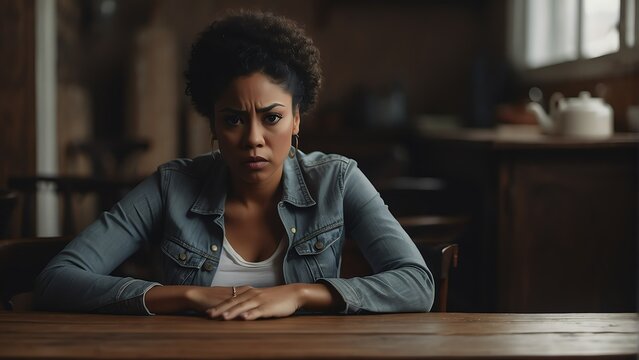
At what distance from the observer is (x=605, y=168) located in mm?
3105

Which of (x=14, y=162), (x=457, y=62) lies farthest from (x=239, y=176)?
(x=457, y=62)

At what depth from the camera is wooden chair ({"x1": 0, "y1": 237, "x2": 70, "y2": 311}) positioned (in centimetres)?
166

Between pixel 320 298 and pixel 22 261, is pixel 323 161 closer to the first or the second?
pixel 320 298

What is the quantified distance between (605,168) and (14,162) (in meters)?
2.54

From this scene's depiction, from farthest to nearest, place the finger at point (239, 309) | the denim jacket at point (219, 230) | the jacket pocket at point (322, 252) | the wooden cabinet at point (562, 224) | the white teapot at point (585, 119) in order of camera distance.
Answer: the white teapot at point (585, 119) < the wooden cabinet at point (562, 224) < the jacket pocket at point (322, 252) < the denim jacket at point (219, 230) < the finger at point (239, 309)

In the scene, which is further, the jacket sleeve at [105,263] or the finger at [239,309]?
the jacket sleeve at [105,263]

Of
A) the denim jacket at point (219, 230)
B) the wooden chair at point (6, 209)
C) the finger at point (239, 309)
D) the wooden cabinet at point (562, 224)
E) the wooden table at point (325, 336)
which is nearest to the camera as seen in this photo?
the wooden table at point (325, 336)

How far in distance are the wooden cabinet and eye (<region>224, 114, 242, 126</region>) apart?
168 centimetres

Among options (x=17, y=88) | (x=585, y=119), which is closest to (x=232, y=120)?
(x=585, y=119)

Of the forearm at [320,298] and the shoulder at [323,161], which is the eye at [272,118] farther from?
the forearm at [320,298]

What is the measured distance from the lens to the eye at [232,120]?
165 centimetres

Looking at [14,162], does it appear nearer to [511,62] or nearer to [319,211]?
[319,211]

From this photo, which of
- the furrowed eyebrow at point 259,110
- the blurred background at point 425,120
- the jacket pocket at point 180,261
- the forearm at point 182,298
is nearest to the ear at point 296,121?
the furrowed eyebrow at point 259,110

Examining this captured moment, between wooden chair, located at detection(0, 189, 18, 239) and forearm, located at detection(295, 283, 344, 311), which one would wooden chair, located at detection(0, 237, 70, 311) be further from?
forearm, located at detection(295, 283, 344, 311)
